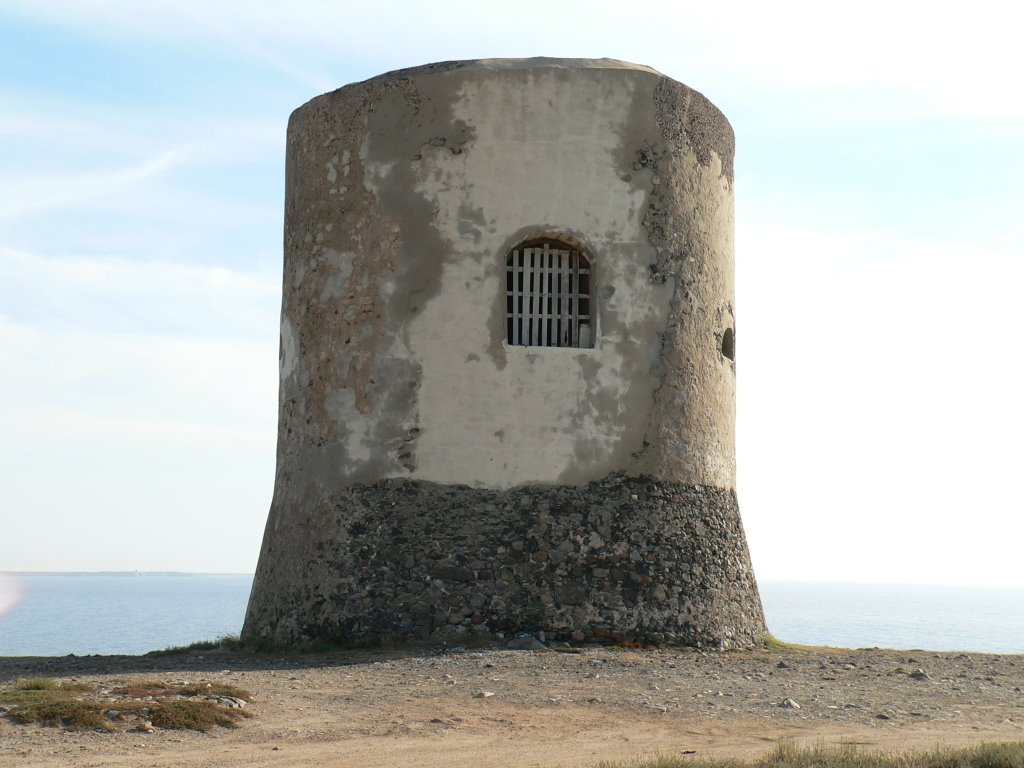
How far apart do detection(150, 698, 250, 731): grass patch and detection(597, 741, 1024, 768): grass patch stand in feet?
10.1

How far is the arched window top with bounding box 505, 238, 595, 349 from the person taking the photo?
1570 centimetres

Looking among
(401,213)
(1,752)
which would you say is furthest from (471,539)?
(1,752)

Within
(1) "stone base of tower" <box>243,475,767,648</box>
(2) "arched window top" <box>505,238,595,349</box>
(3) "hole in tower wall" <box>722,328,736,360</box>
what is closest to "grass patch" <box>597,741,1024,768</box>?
(1) "stone base of tower" <box>243,475,767,648</box>

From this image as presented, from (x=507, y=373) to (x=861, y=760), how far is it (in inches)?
294

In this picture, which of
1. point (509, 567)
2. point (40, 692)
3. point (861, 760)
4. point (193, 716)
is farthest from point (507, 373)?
point (861, 760)

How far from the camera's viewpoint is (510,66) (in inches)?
625

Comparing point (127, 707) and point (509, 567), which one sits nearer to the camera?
point (127, 707)

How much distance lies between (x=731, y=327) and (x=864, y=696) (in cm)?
604

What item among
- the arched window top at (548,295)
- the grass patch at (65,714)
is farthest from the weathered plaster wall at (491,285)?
the grass patch at (65,714)

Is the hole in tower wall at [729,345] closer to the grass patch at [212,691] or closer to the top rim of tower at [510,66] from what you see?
the top rim of tower at [510,66]

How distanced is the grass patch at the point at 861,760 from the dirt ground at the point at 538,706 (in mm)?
385

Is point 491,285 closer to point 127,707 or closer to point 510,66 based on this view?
point 510,66

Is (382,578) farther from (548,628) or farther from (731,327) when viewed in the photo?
(731,327)

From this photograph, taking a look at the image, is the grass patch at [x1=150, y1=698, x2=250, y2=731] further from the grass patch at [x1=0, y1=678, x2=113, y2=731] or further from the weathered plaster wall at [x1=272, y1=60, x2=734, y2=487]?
the weathered plaster wall at [x1=272, y1=60, x2=734, y2=487]
